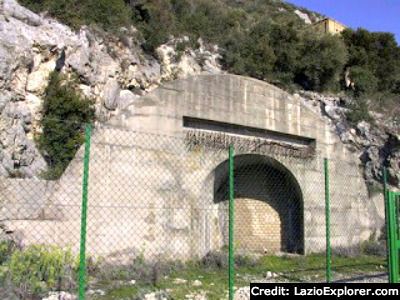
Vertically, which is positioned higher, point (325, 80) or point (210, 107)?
point (325, 80)

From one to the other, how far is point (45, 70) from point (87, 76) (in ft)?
6.18

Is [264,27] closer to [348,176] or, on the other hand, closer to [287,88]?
[287,88]

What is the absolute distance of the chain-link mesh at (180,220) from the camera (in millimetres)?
6633

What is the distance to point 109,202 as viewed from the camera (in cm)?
749

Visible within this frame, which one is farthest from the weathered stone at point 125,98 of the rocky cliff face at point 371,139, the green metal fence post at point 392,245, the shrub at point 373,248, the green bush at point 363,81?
the green bush at point 363,81

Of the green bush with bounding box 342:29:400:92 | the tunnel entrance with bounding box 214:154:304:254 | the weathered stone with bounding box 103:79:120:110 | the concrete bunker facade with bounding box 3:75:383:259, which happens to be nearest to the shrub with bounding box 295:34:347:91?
the green bush with bounding box 342:29:400:92

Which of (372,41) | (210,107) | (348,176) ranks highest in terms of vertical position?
(372,41)

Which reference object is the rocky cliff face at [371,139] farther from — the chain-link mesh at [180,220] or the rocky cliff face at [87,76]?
the chain-link mesh at [180,220]

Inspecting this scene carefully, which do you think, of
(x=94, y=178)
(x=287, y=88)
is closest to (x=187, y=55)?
(x=287, y=88)

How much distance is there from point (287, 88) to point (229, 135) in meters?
17.5

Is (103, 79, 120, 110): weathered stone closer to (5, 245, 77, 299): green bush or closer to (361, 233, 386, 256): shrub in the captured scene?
(361, 233, 386, 256): shrub

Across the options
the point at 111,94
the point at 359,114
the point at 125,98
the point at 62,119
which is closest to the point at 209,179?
the point at 62,119

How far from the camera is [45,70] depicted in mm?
17234

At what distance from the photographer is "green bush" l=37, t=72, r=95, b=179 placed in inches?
623
